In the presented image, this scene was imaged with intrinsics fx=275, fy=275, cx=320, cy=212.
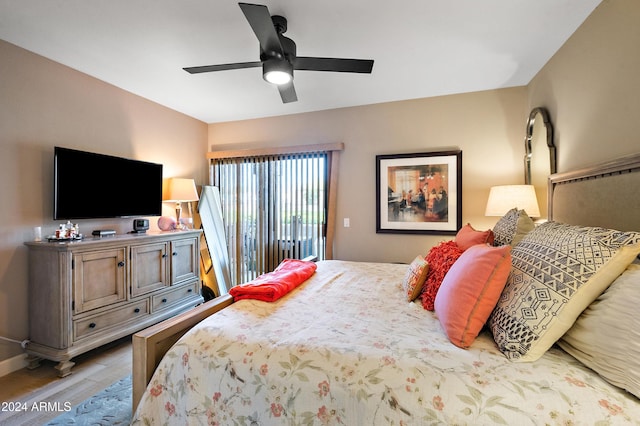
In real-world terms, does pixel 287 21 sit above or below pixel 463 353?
above

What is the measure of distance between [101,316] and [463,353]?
2.79 metres

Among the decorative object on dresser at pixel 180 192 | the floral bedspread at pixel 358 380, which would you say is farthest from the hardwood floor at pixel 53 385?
the decorative object on dresser at pixel 180 192

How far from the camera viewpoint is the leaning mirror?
2270mm

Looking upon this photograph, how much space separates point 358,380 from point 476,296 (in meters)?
0.59

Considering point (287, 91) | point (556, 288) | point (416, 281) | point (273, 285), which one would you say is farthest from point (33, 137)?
point (556, 288)

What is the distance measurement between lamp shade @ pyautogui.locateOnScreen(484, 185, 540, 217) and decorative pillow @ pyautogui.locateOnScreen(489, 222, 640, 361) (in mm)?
1407

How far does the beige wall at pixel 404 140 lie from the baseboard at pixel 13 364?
301 cm

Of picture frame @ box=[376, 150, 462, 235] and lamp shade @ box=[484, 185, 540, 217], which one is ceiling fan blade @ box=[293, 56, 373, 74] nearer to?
picture frame @ box=[376, 150, 462, 235]

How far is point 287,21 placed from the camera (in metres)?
1.89

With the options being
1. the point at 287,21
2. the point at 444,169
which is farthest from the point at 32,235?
the point at 444,169

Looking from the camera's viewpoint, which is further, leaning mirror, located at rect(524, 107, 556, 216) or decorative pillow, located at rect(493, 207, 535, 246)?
leaning mirror, located at rect(524, 107, 556, 216)

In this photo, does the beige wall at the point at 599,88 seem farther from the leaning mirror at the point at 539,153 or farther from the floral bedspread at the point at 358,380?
the floral bedspread at the point at 358,380

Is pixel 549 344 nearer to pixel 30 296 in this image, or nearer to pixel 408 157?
pixel 408 157

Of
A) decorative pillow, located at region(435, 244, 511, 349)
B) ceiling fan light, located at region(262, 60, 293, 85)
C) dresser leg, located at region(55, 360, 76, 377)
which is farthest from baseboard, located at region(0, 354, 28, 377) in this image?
decorative pillow, located at region(435, 244, 511, 349)
